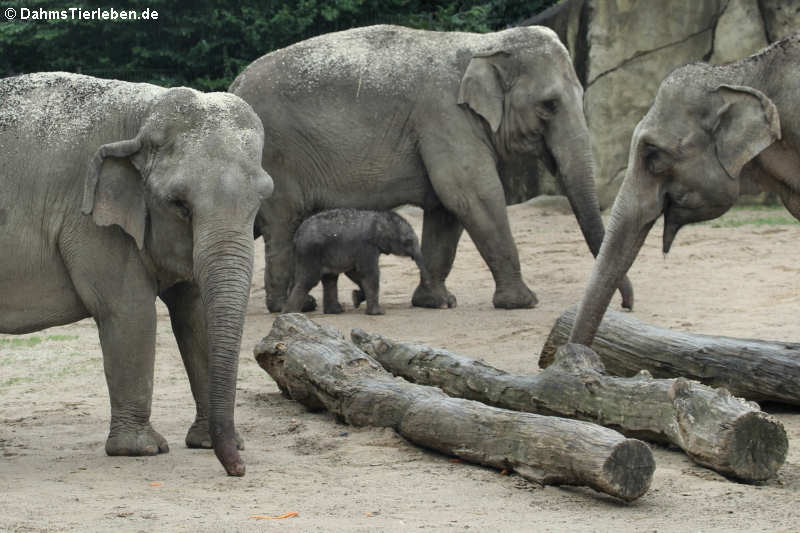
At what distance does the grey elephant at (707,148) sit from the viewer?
6164 millimetres

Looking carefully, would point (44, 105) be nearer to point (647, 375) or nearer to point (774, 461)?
point (647, 375)

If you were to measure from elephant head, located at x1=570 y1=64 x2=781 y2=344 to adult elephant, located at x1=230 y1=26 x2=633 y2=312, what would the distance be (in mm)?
3873

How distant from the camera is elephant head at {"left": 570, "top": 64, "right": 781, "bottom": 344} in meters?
6.15

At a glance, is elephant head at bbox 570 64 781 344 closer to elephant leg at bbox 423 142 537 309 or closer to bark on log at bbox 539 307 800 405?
bark on log at bbox 539 307 800 405

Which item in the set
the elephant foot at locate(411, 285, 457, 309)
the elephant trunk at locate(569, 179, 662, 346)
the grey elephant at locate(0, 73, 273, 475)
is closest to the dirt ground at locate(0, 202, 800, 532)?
the elephant foot at locate(411, 285, 457, 309)

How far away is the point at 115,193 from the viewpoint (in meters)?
5.75

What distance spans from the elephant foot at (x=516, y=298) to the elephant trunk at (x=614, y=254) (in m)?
3.94

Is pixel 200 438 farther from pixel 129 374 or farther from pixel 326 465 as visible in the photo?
pixel 326 465

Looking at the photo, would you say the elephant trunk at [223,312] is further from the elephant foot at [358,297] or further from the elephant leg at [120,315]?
the elephant foot at [358,297]

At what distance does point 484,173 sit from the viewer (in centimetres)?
1060

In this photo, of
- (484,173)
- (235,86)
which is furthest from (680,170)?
(235,86)

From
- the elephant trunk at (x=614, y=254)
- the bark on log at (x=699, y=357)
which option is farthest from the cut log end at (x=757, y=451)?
the elephant trunk at (x=614, y=254)

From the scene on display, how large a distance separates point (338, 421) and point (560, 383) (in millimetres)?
1259

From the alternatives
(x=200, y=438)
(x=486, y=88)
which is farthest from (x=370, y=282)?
(x=200, y=438)
